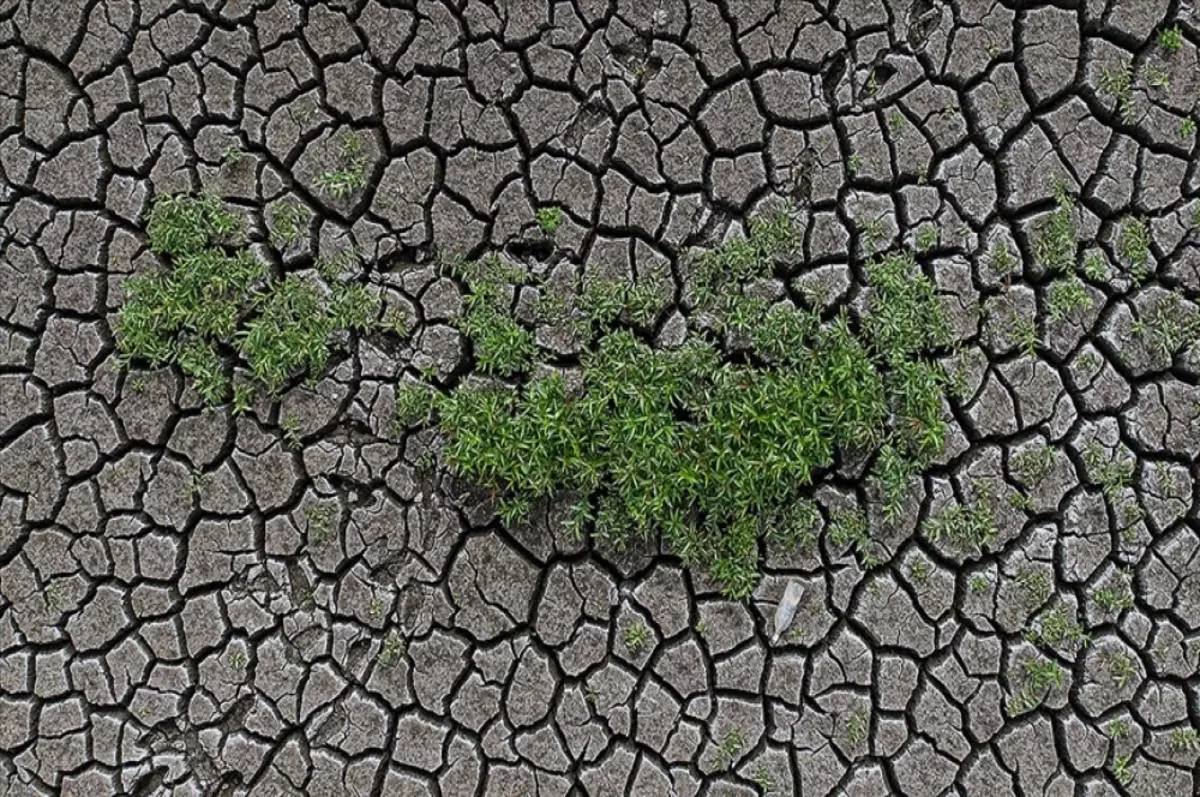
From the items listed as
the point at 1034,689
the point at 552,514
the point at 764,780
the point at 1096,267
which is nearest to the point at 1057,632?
the point at 1034,689

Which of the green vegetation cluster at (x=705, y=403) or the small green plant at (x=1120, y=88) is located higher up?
the small green plant at (x=1120, y=88)

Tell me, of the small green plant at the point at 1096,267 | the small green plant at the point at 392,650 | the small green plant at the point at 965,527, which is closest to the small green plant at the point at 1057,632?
the small green plant at the point at 965,527

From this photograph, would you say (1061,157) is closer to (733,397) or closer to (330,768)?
(733,397)

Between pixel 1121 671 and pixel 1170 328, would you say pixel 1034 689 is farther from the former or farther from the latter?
pixel 1170 328

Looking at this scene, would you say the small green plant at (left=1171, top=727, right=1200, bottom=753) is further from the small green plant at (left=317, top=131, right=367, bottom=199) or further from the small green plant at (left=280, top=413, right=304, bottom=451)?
the small green plant at (left=317, top=131, right=367, bottom=199)

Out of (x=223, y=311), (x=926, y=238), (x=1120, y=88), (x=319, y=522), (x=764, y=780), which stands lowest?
(x=764, y=780)

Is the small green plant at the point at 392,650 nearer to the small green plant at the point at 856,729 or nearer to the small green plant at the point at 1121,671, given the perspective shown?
the small green plant at the point at 856,729

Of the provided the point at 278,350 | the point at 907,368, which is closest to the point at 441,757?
the point at 278,350
